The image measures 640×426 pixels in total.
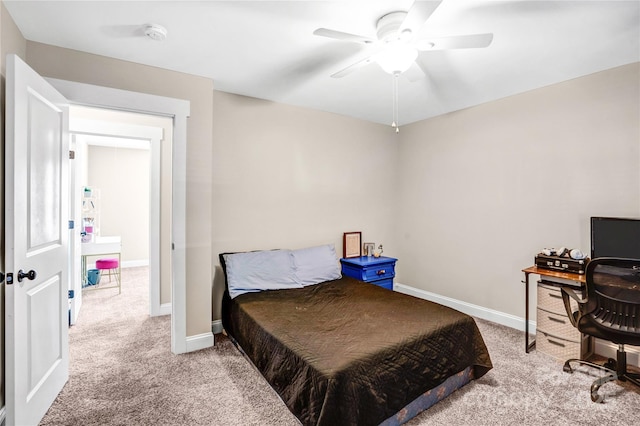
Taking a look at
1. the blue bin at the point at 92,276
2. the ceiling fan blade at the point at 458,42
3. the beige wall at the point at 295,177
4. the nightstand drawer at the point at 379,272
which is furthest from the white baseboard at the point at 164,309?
the ceiling fan blade at the point at 458,42

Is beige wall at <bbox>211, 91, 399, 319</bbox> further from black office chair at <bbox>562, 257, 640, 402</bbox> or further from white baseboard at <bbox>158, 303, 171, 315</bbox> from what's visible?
black office chair at <bbox>562, 257, 640, 402</bbox>

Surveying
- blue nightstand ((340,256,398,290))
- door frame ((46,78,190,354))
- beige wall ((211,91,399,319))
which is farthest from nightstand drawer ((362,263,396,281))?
door frame ((46,78,190,354))

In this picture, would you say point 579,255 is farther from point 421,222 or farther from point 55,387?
point 55,387

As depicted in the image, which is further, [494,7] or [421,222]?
[421,222]

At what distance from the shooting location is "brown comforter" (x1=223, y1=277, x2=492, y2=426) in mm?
1602

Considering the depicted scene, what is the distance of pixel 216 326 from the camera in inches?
126

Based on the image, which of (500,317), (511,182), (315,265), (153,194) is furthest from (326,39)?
(500,317)

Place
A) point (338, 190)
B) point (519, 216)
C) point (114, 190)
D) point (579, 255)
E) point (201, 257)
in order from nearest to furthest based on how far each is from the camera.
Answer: point (579, 255) < point (201, 257) < point (519, 216) < point (338, 190) < point (114, 190)

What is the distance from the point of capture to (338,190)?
411cm

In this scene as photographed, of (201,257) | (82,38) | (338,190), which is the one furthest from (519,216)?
(82,38)

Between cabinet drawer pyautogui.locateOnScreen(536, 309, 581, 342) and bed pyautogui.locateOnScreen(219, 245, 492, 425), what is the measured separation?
885 millimetres

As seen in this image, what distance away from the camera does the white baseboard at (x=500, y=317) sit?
2576 mm

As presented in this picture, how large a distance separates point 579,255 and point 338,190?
2.54m

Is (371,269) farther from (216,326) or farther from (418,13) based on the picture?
(418,13)
